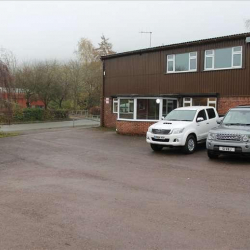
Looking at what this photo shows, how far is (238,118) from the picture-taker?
→ 10.9 m

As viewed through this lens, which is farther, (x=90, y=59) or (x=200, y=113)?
(x=90, y=59)

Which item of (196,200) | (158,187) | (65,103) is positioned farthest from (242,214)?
(65,103)

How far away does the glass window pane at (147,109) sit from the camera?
61.5 ft

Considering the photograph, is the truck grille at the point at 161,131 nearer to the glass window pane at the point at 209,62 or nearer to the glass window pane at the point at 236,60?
the glass window pane at the point at 236,60

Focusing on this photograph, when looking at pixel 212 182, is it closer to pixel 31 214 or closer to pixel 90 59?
pixel 31 214

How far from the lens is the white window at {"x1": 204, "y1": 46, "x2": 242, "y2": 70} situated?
1662 centimetres

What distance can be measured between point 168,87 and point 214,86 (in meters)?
3.16

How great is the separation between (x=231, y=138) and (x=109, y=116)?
14.8m

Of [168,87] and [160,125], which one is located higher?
[168,87]

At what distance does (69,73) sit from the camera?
45938mm

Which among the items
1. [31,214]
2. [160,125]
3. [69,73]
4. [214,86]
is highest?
[69,73]

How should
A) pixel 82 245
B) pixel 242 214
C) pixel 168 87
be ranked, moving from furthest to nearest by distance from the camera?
pixel 168 87
pixel 242 214
pixel 82 245

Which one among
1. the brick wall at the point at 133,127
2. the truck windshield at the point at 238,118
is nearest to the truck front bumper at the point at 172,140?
the truck windshield at the point at 238,118

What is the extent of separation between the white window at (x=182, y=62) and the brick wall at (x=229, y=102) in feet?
8.74
